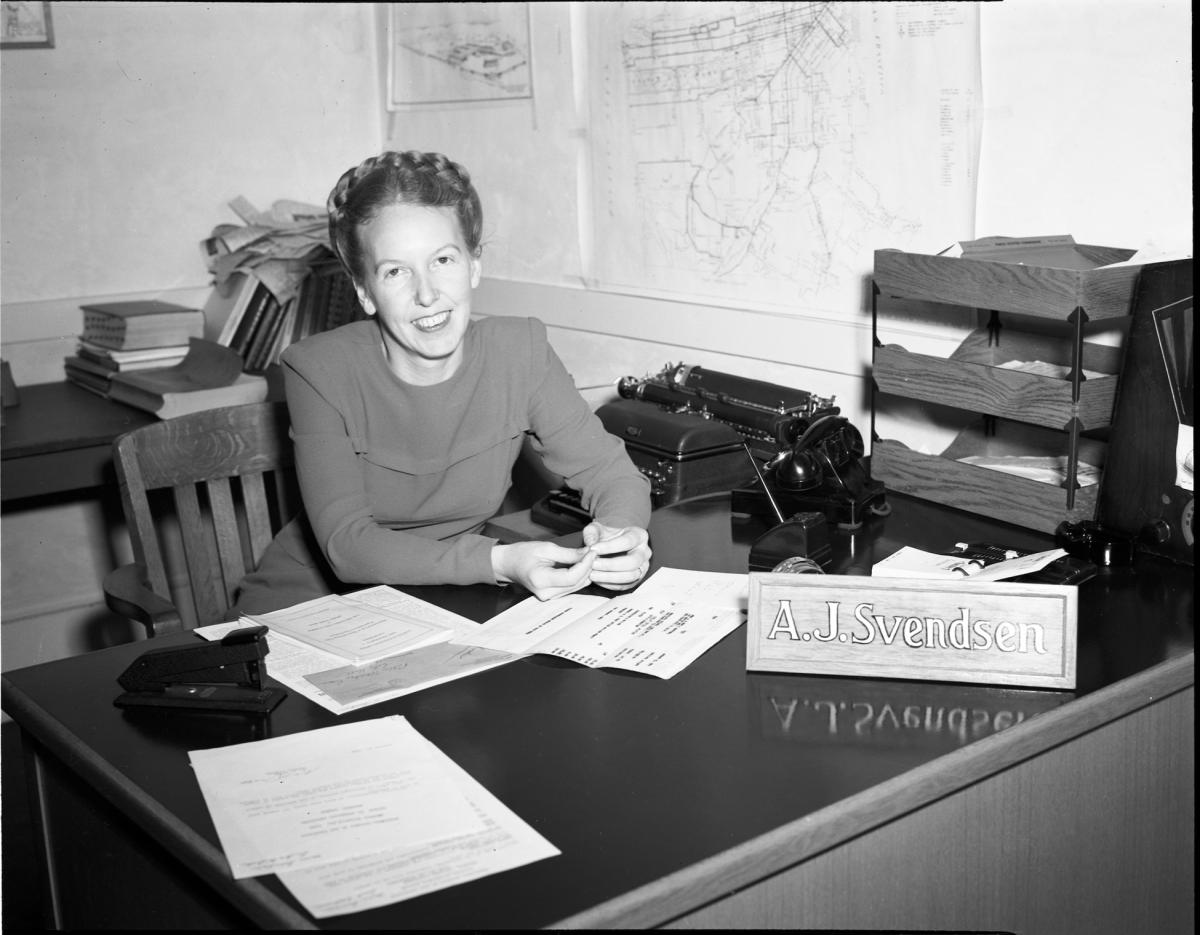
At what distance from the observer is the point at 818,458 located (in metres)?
1.95

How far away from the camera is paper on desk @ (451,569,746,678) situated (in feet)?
4.86

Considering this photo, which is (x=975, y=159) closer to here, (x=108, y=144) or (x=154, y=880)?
(x=154, y=880)

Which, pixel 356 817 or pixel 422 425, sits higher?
pixel 422 425

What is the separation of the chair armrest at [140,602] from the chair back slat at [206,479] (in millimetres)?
47

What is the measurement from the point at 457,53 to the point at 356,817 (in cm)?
265

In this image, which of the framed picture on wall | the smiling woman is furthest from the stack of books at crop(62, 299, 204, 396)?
the smiling woman

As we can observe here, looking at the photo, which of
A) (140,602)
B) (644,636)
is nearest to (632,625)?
(644,636)

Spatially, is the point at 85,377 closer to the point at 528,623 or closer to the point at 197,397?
the point at 197,397

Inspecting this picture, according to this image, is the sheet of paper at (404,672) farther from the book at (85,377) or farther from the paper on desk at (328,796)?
the book at (85,377)

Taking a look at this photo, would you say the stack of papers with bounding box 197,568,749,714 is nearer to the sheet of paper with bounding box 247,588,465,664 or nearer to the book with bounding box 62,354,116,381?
the sheet of paper with bounding box 247,588,465,664

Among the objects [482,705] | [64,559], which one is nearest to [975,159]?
[482,705]

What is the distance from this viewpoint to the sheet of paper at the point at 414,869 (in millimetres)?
1000

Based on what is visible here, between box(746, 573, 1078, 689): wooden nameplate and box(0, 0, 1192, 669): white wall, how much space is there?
3.62 ft

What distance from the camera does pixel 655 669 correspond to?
1435 mm
